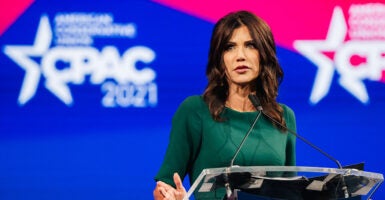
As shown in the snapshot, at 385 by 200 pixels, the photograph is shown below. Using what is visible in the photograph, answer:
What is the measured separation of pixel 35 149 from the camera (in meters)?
3.97

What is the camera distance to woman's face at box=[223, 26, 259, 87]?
106 inches

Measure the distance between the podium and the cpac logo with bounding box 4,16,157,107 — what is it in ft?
5.90

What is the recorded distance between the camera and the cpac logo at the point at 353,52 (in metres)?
3.90

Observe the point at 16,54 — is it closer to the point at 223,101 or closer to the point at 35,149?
the point at 35,149

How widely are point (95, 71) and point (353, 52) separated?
1.30 meters

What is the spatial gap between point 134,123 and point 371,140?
3.97 ft

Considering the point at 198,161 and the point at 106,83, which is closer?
the point at 198,161

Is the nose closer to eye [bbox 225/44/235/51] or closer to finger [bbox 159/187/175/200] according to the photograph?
eye [bbox 225/44/235/51]

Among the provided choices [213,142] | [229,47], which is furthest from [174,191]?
[229,47]

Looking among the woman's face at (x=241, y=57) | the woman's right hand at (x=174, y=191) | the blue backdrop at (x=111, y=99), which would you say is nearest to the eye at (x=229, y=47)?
the woman's face at (x=241, y=57)

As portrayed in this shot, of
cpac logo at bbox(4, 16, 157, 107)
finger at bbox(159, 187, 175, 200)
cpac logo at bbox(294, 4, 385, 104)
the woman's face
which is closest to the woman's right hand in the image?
finger at bbox(159, 187, 175, 200)

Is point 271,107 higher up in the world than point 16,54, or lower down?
lower down

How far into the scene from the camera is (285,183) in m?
2.05

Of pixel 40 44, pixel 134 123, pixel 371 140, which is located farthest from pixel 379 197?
pixel 40 44
